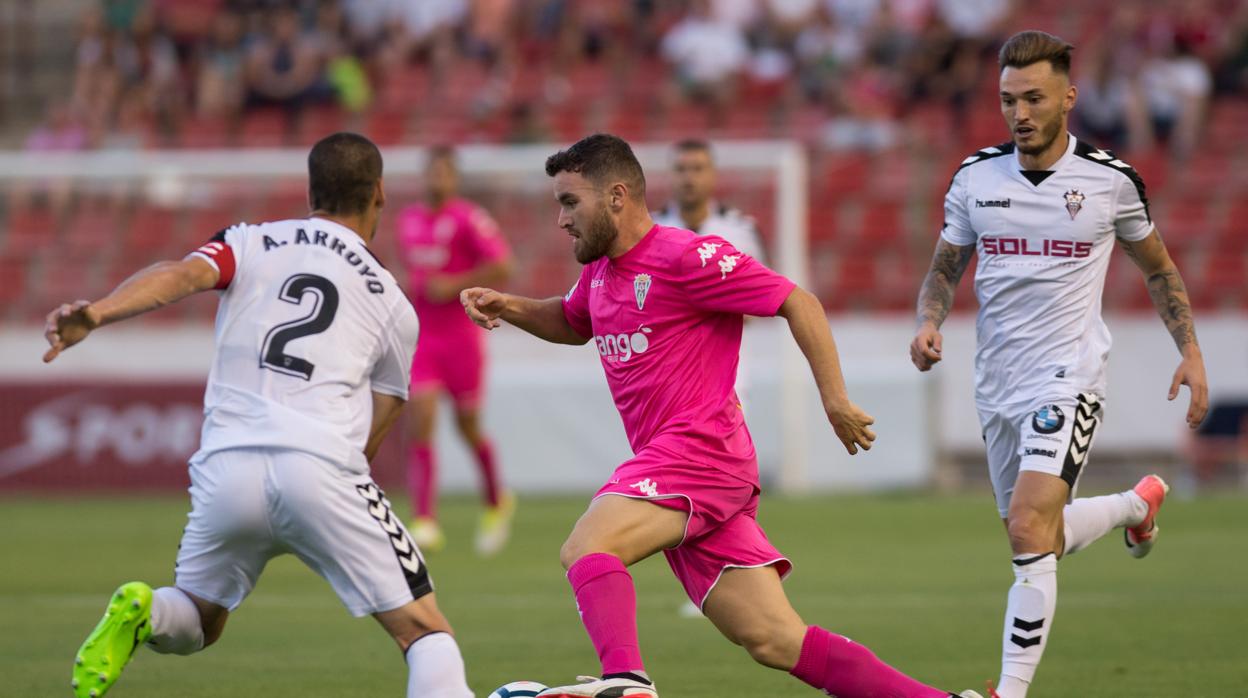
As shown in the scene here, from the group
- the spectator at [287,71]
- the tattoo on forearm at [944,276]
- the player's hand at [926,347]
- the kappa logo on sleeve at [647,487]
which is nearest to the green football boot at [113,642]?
the kappa logo on sleeve at [647,487]

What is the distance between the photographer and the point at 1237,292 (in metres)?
18.0

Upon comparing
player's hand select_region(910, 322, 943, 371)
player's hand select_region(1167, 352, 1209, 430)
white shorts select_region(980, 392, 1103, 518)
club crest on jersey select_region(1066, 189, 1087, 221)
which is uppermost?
club crest on jersey select_region(1066, 189, 1087, 221)

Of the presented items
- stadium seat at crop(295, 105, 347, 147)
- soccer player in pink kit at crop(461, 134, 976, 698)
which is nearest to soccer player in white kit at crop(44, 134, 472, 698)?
soccer player in pink kit at crop(461, 134, 976, 698)

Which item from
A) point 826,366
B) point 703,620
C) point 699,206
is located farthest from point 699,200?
point 826,366

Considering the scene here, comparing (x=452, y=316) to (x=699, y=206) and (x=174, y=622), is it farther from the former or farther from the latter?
(x=174, y=622)

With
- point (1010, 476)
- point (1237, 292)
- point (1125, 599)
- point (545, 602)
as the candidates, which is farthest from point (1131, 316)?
point (1010, 476)

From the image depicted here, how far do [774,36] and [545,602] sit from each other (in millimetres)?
13743

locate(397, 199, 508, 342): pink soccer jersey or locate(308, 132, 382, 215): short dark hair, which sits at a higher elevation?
locate(308, 132, 382, 215): short dark hair

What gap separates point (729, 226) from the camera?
896cm

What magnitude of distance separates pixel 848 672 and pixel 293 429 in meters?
1.87

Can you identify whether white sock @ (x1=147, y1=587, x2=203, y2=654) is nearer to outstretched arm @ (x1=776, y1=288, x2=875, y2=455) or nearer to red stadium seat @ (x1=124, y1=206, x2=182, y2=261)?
outstretched arm @ (x1=776, y1=288, x2=875, y2=455)

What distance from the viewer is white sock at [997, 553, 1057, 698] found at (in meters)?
5.56

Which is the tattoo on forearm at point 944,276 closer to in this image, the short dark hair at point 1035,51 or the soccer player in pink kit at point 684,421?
the short dark hair at point 1035,51

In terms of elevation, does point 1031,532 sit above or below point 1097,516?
above
